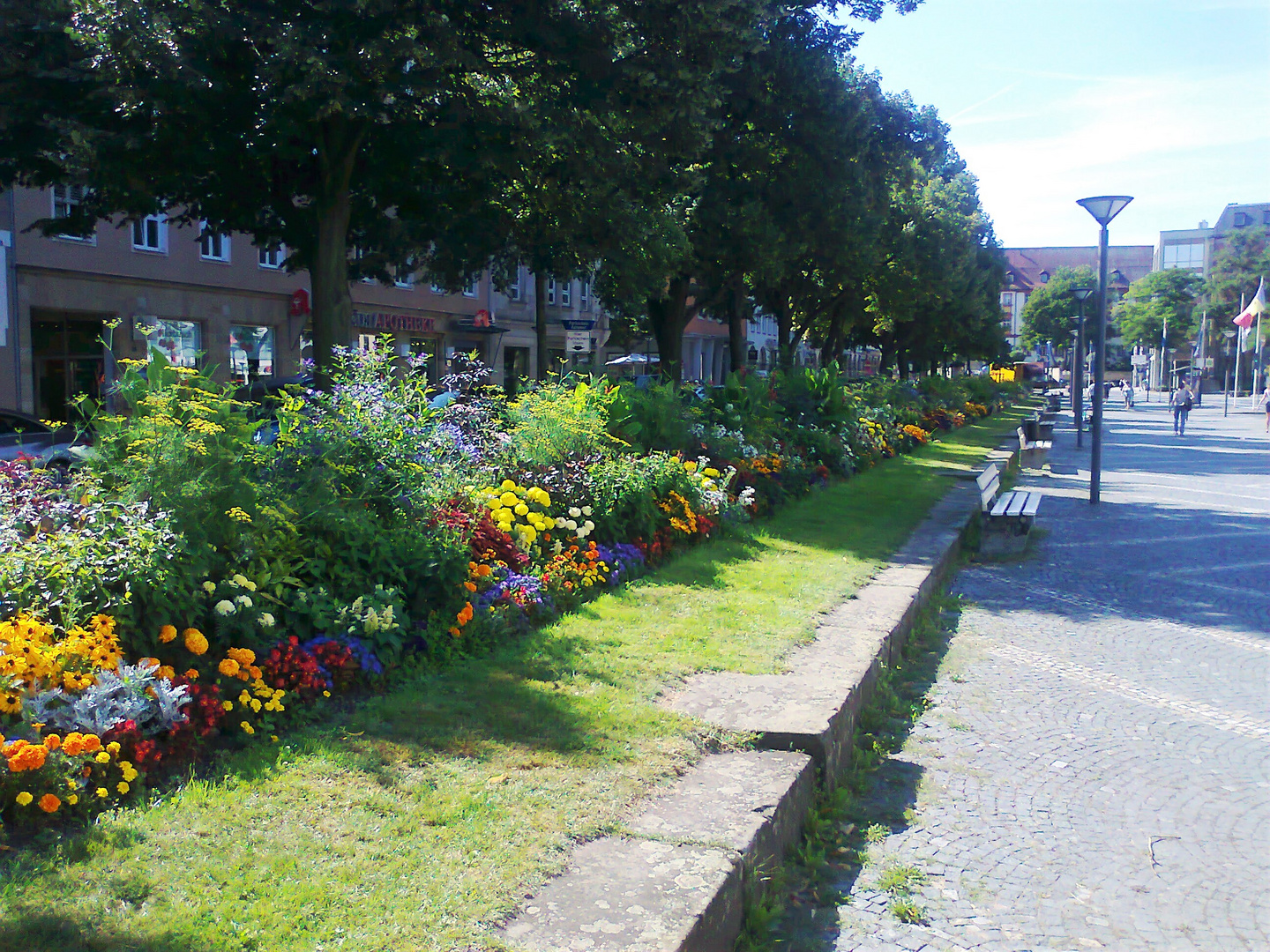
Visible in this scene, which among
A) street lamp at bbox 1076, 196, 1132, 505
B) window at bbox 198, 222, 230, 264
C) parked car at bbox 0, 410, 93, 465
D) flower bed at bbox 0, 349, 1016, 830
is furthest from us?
window at bbox 198, 222, 230, 264

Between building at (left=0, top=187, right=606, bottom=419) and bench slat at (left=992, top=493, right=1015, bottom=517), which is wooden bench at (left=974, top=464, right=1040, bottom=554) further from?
building at (left=0, top=187, right=606, bottom=419)

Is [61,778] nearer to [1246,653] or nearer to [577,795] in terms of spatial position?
[577,795]

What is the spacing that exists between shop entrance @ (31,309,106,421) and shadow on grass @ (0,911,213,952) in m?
26.0

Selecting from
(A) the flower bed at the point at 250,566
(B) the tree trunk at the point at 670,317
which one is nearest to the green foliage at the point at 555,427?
(A) the flower bed at the point at 250,566

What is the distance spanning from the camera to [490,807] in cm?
366

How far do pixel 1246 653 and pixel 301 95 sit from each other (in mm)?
9716

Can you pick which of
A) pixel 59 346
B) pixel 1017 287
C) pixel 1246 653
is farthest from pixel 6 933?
pixel 1017 287

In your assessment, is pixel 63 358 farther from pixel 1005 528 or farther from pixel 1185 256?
pixel 1185 256

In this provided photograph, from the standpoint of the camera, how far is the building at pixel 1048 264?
543 ft

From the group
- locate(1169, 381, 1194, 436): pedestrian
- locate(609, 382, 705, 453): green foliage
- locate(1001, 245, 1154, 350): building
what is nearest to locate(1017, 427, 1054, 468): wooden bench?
locate(609, 382, 705, 453): green foliage

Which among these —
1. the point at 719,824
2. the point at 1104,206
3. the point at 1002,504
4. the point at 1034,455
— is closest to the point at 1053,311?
the point at 1034,455

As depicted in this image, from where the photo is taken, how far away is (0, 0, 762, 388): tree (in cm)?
1147

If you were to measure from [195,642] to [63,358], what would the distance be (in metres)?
25.7

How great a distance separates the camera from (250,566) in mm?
4742
